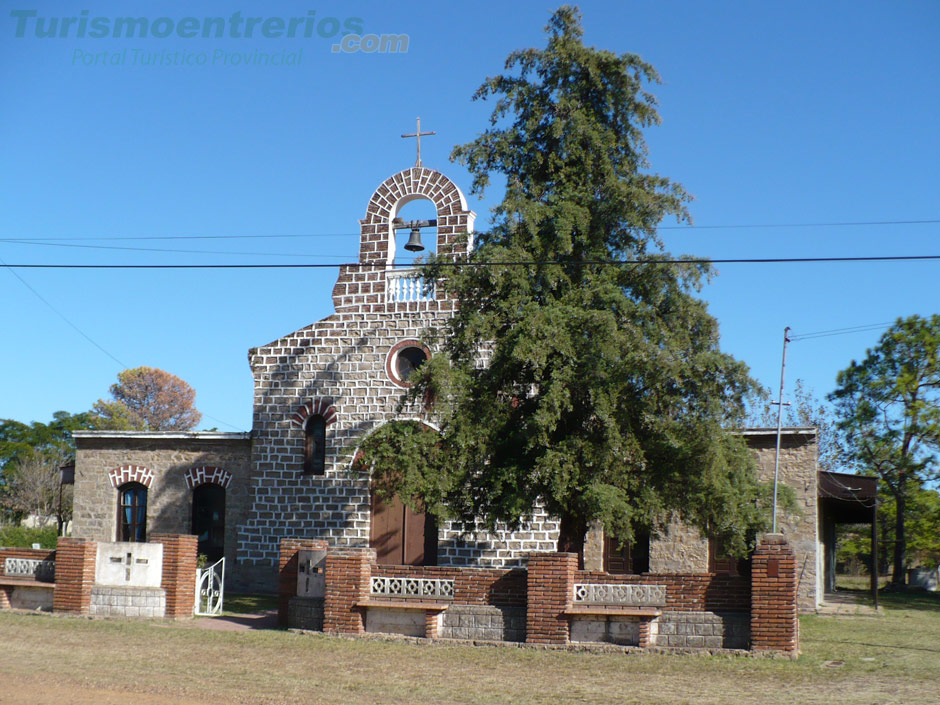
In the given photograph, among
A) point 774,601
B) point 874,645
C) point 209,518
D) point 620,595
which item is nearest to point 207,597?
point 209,518

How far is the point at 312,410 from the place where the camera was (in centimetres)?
2178

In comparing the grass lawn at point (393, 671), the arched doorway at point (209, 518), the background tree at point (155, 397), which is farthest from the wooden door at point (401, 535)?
the background tree at point (155, 397)

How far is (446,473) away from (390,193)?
8.42 m

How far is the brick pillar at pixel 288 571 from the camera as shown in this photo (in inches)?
626

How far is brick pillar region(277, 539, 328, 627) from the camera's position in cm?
1590

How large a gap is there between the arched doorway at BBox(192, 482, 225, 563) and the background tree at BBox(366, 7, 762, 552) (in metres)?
8.36

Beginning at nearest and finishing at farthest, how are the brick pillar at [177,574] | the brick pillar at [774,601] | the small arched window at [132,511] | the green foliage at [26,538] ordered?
the brick pillar at [774,601], the brick pillar at [177,574], the small arched window at [132,511], the green foliage at [26,538]

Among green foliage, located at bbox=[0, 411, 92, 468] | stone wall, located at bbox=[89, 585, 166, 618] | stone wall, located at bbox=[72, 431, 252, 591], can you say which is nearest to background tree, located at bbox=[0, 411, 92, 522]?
green foliage, located at bbox=[0, 411, 92, 468]

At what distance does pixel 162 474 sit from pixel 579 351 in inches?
480

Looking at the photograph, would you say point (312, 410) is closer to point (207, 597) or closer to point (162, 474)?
point (162, 474)

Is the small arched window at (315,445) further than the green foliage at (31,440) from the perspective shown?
→ No

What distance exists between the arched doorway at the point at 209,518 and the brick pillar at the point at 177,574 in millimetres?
6244

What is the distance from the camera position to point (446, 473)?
15344 mm

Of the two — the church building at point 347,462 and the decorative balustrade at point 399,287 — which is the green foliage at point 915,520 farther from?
the decorative balustrade at point 399,287
